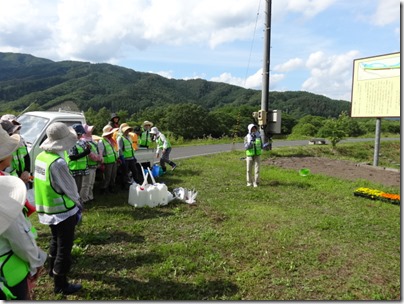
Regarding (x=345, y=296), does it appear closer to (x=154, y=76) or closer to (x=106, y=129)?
(x=106, y=129)

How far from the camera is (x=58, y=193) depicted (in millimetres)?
3740

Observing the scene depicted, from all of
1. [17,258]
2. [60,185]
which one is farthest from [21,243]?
[60,185]

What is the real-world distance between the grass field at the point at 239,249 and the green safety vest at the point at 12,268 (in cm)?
170

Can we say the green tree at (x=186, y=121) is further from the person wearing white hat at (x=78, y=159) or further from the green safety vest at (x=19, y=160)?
the green safety vest at (x=19, y=160)

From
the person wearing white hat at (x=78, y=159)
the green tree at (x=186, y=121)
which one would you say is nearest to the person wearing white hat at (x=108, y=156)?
the person wearing white hat at (x=78, y=159)

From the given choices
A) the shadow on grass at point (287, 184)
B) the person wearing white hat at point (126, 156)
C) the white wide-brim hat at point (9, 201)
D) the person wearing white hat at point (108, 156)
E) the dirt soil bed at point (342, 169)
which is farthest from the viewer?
the dirt soil bed at point (342, 169)

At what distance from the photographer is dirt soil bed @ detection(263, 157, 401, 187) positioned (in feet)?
38.0

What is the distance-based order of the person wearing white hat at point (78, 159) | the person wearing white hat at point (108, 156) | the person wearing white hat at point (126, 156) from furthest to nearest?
the person wearing white hat at point (126, 156), the person wearing white hat at point (108, 156), the person wearing white hat at point (78, 159)

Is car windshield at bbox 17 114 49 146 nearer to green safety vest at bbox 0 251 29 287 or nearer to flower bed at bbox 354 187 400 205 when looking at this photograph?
green safety vest at bbox 0 251 29 287

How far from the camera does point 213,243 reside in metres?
5.57

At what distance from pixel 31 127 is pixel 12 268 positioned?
6631mm

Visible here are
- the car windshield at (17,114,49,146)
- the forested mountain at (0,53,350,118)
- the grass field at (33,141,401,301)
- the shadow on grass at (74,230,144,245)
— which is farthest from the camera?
the forested mountain at (0,53,350,118)

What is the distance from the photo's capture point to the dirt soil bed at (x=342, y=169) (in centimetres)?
1159

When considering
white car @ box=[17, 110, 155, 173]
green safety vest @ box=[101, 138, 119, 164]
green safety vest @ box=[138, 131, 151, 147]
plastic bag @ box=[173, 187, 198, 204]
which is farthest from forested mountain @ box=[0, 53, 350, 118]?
plastic bag @ box=[173, 187, 198, 204]
